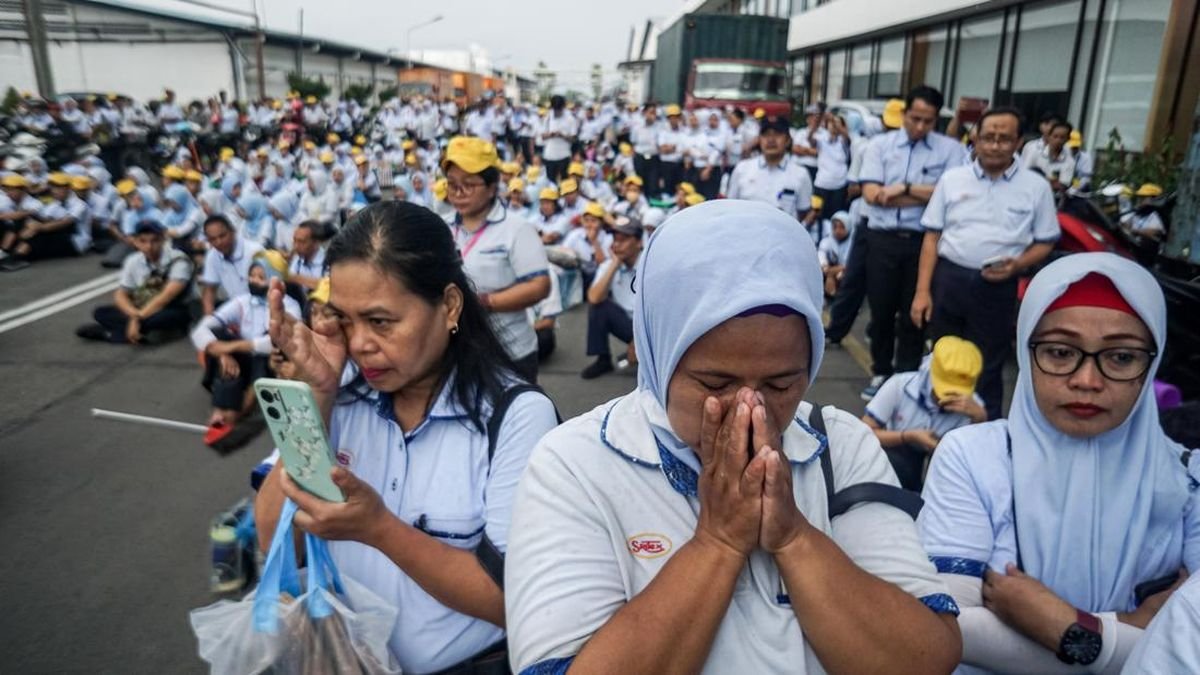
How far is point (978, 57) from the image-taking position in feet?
49.4

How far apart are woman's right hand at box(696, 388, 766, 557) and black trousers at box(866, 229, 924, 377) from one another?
14.4ft

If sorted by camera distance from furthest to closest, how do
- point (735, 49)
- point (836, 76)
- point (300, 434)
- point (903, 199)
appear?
1. point (836, 76)
2. point (735, 49)
3. point (903, 199)
4. point (300, 434)

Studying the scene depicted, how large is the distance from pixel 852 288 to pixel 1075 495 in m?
4.13

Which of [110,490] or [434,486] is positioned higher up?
[434,486]

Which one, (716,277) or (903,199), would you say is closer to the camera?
(716,277)

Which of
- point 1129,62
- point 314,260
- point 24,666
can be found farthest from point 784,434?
point 1129,62

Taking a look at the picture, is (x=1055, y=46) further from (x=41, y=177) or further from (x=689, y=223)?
(x=41, y=177)

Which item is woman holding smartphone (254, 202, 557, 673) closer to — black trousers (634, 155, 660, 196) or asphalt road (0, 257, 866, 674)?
asphalt road (0, 257, 866, 674)

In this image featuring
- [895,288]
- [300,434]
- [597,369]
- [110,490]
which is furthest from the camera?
[597,369]

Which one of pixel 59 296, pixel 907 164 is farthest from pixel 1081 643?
pixel 59 296

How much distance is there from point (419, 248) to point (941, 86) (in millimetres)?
17682

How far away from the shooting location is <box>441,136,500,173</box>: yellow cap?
11.0 feet

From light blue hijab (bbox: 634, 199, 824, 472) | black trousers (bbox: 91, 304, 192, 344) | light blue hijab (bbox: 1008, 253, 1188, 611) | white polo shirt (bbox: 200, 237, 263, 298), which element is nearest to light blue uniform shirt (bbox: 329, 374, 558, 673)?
light blue hijab (bbox: 634, 199, 824, 472)

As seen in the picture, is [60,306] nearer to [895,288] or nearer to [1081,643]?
[895,288]
